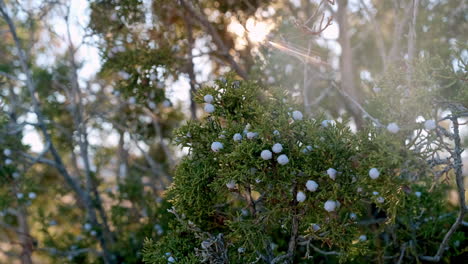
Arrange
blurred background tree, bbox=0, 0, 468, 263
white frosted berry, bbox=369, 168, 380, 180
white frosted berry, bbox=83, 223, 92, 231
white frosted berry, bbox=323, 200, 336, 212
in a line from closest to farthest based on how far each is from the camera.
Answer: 1. white frosted berry, bbox=369, 168, 380, 180
2. white frosted berry, bbox=323, 200, 336, 212
3. blurred background tree, bbox=0, 0, 468, 263
4. white frosted berry, bbox=83, 223, 92, 231

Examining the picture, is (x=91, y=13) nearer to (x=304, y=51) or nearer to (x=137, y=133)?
(x=137, y=133)

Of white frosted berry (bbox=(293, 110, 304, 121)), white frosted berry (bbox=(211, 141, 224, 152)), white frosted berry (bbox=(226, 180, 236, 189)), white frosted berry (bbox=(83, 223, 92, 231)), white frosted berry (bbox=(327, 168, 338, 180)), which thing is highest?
white frosted berry (bbox=(83, 223, 92, 231))

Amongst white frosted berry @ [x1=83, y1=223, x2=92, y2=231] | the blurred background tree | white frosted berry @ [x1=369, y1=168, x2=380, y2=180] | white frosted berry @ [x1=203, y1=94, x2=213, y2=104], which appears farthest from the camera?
white frosted berry @ [x1=83, y1=223, x2=92, y2=231]

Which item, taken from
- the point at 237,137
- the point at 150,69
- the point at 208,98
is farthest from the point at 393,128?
the point at 150,69

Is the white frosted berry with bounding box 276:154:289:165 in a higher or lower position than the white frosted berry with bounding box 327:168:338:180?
higher

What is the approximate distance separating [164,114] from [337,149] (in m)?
3.46

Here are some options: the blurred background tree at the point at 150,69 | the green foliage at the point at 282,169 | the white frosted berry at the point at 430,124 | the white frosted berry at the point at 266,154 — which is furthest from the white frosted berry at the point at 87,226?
the white frosted berry at the point at 430,124

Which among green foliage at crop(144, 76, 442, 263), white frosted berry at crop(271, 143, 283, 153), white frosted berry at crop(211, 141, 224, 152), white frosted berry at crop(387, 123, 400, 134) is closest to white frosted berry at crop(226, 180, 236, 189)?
green foliage at crop(144, 76, 442, 263)

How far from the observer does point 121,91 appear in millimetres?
4090

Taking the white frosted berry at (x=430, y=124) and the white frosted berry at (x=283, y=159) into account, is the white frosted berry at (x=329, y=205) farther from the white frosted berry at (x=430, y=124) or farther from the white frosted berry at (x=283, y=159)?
the white frosted berry at (x=430, y=124)

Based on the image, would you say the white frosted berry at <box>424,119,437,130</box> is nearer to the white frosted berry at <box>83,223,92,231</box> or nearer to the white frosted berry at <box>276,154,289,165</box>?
the white frosted berry at <box>276,154,289,165</box>

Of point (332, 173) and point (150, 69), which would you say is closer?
point (332, 173)

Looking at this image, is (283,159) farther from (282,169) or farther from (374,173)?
(374,173)

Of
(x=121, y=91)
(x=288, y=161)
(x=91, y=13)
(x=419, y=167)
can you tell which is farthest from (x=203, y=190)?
(x=91, y=13)
